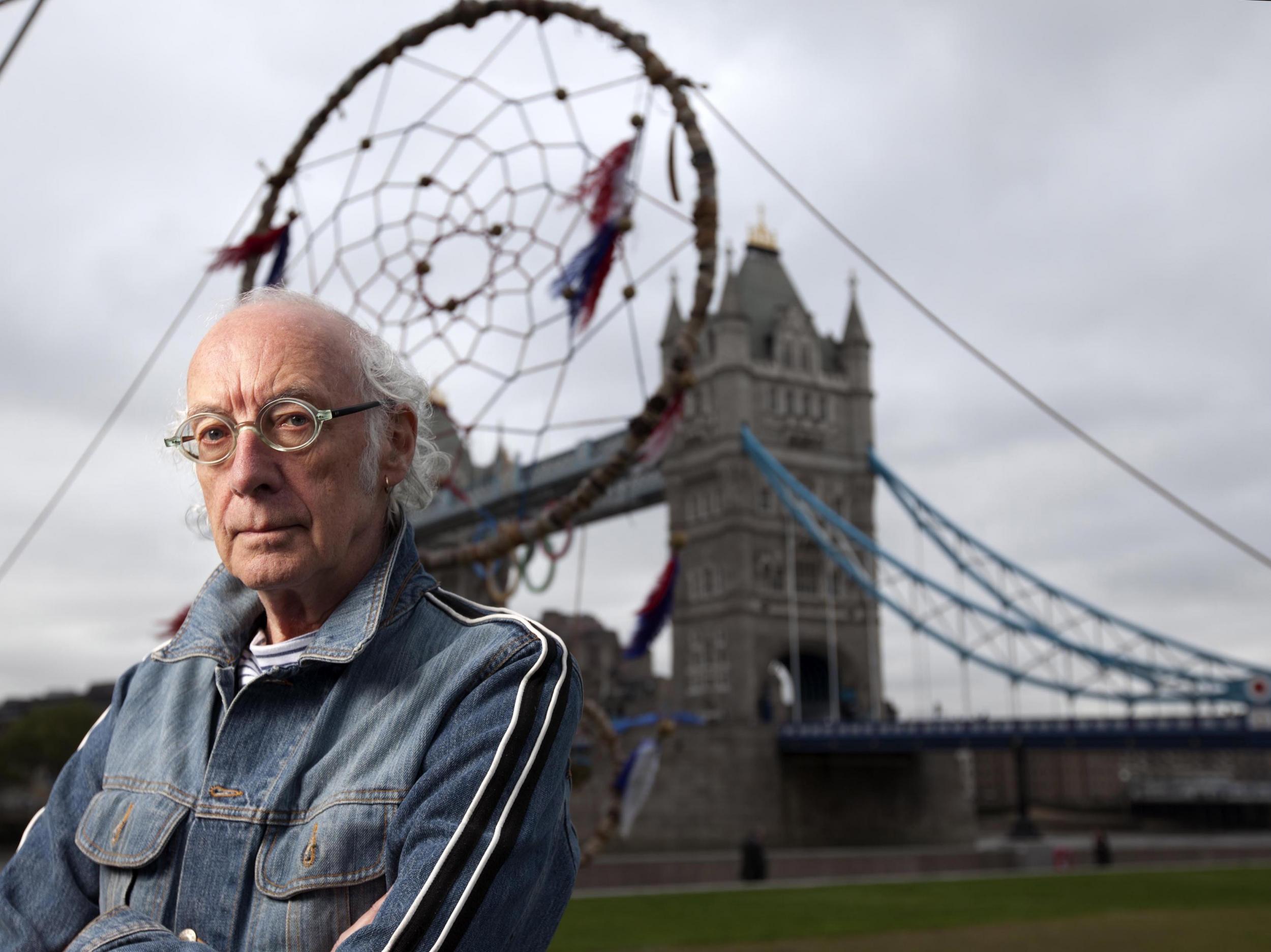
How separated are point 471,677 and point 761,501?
126ft

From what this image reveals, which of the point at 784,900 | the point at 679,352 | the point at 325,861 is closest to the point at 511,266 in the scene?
the point at 679,352

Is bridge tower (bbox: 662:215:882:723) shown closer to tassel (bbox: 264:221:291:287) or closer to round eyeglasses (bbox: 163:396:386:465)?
tassel (bbox: 264:221:291:287)

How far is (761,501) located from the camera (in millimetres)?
Answer: 39812

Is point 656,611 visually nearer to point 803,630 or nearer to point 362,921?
point 362,921

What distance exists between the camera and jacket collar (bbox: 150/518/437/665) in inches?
64.3

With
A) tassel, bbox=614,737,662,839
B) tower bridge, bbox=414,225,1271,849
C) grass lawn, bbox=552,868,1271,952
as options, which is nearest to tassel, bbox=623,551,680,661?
tassel, bbox=614,737,662,839

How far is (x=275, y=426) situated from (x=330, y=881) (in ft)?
1.96

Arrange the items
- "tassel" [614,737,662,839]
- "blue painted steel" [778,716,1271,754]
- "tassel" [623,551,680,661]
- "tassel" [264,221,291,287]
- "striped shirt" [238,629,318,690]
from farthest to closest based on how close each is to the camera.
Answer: "blue painted steel" [778,716,1271,754] < "tassel" [614,737,662,839] < "tassel" [623,551,680,661] < "tassel" [264,221,291,287] < "striped shirt" [238,629,318,690]

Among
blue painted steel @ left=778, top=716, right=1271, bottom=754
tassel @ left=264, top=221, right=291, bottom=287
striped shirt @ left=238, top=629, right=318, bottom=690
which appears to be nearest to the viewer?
striped shirt @ left=238, top=629, right=318, bottom=690

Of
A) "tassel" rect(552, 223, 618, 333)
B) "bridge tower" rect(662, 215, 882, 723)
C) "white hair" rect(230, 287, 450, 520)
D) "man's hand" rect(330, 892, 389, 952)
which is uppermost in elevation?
"bridge tower" rect(662, 215, 882, 723)

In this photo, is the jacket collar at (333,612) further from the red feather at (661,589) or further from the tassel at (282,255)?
the red feather at (661,589)

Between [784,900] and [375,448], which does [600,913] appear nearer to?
[784,900]

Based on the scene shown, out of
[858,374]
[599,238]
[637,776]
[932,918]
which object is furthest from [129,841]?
[858,374]

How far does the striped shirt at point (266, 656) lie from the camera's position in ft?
5.70
